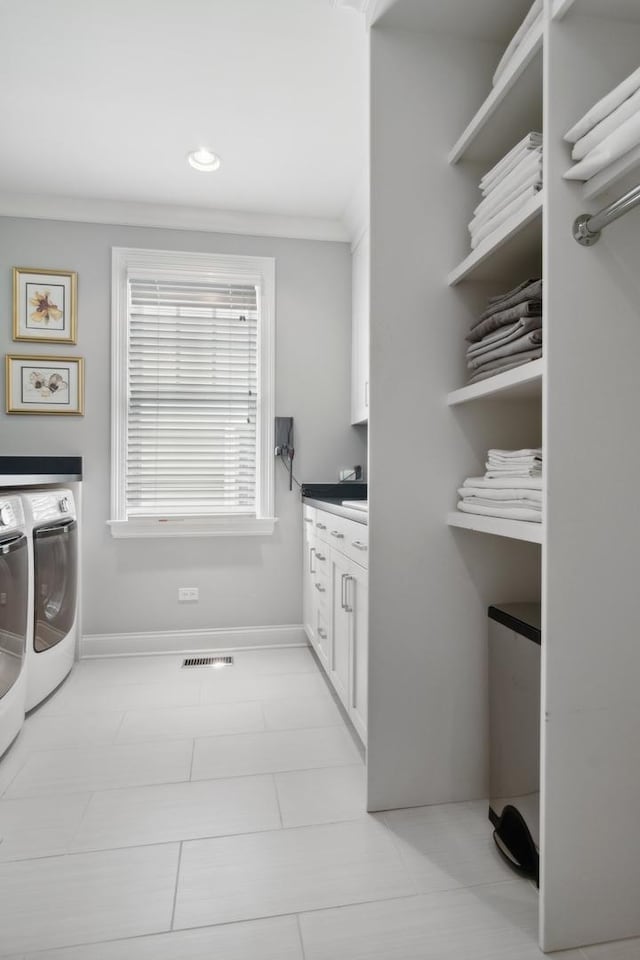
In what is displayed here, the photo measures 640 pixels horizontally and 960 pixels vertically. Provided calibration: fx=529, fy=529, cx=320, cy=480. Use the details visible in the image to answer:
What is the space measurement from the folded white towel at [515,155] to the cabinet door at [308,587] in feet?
6.21

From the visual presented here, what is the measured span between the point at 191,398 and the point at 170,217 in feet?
3.47

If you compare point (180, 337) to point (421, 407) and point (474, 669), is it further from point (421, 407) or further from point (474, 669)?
point (474, 669)

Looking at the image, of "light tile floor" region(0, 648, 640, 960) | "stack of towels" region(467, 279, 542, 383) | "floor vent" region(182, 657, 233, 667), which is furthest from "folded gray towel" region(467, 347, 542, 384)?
"floor vent" region(182, 657, 233, 667)

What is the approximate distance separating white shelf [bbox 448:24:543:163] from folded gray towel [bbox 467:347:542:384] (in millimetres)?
662

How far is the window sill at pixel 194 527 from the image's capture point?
10.1ft

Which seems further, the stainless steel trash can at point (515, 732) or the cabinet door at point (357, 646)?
the cabinet door at point (357, 646)

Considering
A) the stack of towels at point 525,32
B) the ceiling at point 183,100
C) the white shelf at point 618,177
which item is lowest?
the white shelf at point 618,177

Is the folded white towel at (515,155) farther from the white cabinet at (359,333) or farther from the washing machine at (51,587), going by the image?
the washing machine at (51,587)

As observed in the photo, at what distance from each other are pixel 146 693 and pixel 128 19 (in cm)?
275

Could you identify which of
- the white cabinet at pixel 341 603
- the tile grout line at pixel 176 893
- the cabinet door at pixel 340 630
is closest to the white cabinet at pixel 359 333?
the white cabinet at pixel 341 603

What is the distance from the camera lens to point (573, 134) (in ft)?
3.60

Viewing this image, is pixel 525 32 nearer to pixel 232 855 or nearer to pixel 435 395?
pixel 435 395

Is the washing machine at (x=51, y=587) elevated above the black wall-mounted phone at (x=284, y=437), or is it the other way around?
the black wall-mounted phone at (x=284, y=437)

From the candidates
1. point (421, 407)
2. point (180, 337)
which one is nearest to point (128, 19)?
point (180, 337)
